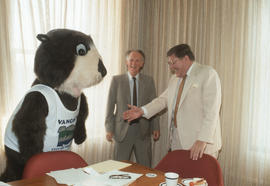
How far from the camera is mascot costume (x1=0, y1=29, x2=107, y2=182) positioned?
1.72 m

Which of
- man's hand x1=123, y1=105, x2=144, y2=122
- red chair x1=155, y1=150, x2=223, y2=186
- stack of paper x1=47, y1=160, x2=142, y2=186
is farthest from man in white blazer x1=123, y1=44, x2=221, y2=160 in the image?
stack of paper x1=47, y1=160, x2=142, y2=186

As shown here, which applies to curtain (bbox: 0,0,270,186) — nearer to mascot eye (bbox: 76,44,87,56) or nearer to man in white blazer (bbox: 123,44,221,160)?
man in white blazer (bbox: 123,44,221,160)

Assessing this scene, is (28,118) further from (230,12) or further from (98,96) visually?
(230,12)

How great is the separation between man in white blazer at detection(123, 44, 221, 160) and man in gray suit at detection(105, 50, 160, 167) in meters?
0.45

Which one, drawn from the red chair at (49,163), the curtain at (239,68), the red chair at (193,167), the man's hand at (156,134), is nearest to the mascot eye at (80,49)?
the red chair at (49,163)

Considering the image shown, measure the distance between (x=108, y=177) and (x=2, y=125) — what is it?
1.46 meters

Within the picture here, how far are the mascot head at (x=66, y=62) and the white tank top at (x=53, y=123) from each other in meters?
0.07

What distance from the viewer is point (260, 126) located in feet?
9.11

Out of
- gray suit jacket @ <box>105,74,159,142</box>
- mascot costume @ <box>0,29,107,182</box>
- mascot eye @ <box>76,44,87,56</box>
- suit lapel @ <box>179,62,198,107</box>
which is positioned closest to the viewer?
mascot costume @ <box>0,29,107,182</box>

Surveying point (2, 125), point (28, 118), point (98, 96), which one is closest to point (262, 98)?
point (98, 96)

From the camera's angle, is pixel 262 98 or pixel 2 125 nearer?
pixel 2 125

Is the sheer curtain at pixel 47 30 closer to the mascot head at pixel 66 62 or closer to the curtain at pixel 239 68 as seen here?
the mascot head at pixel 66 62

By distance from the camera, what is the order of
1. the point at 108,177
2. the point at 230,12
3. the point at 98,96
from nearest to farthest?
1. the point at 108,177
2. the point at 230,12
3. the point at 98,96

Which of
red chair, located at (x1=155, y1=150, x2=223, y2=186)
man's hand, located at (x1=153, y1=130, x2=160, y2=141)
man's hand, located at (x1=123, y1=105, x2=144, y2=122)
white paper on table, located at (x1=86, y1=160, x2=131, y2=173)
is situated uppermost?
man's hand, located at (x1=123, y1=105, x2=144, y2=122)
